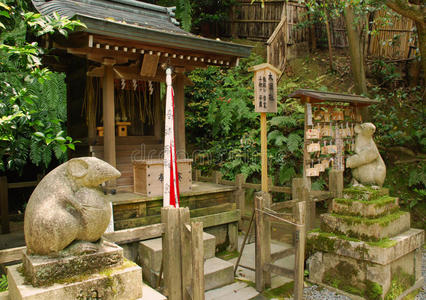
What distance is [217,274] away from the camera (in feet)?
16.2

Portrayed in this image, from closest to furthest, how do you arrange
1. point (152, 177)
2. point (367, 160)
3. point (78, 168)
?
point (78, 168) → point (367, 160) → point (152, 177)

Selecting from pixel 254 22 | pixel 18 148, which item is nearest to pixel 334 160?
pixel 18 148

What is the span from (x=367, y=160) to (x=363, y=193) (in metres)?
0.55

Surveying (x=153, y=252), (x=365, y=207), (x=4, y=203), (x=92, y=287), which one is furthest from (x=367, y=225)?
(x=4, y=203)

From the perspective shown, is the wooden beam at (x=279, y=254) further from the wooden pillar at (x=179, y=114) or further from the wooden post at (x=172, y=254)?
the wooden pillar at (x=179, y=114)

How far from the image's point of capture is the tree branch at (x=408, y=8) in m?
6.64

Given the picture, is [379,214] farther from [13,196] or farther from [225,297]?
[13,196]

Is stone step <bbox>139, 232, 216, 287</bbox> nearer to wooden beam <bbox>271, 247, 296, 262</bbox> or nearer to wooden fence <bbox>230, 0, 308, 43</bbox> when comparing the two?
wooden beam <bbox>271, 247, 296, 262</bbox>

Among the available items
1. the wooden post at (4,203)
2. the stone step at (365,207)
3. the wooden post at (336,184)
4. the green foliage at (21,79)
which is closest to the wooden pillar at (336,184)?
the wooden post at (336,184)

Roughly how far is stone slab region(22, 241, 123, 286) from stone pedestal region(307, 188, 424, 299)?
3552 mm

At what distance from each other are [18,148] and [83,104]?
3.18 meters

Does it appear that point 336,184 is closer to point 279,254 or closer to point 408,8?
point 279,254

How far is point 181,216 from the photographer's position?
3.54 metres

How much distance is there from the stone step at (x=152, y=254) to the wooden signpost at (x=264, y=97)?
1331 millimetres
